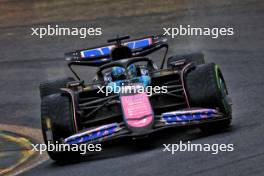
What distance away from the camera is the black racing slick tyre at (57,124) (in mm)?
12039

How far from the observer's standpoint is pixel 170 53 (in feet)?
65.4

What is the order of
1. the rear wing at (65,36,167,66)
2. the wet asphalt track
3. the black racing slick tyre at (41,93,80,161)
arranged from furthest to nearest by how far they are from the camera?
1. the rear wing at (65,36,167,66)
2. the black racing slick tyre at (41,93,80,161)
3. the wet asphalt track

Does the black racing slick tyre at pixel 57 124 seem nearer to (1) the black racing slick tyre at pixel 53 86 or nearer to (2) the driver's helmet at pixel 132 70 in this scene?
(2) the driver's helmet at pixel 132 70

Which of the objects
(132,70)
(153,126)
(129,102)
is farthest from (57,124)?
(132,70)

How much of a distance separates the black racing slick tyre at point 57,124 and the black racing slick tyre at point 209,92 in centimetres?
168

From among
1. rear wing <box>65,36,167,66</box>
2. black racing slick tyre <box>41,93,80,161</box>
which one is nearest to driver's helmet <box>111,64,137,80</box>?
rear wing <box>65,36,167,66</box>

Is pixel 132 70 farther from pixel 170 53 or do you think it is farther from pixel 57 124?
pixel 170 53

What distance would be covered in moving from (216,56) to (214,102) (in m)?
6.97

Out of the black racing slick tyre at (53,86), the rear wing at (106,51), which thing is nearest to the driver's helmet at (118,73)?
the rear wing at (106,51)

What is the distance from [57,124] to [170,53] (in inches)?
316

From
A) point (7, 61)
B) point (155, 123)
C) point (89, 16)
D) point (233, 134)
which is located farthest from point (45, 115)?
point (89, 16)

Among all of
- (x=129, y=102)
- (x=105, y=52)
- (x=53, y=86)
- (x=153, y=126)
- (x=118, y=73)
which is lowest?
(x=153, y=126)

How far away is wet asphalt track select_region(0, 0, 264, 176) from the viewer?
10.2m

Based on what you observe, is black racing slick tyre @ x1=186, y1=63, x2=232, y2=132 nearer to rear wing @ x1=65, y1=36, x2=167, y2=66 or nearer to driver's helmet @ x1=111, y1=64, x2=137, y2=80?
driver's helmet @ x1=111, y1=64, x2=137, y2=80
